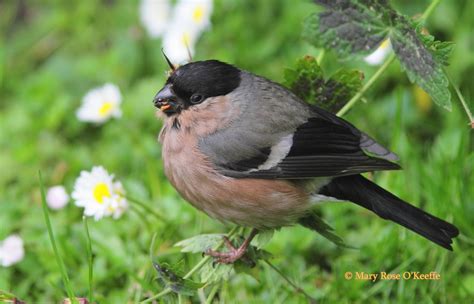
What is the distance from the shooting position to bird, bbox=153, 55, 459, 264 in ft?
9.18

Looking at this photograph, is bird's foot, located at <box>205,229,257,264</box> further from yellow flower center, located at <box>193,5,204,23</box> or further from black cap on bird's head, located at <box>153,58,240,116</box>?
yellow flower center, located at <box>193,5,204,23</box>

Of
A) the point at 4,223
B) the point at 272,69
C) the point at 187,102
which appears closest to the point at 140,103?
the point at 272,69

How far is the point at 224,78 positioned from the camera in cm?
293

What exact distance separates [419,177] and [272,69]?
1.35m

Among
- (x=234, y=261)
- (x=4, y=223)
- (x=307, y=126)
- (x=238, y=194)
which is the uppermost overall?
(x=307, y=126)

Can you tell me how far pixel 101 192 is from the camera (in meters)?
3.20

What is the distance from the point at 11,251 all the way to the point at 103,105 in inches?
36.6

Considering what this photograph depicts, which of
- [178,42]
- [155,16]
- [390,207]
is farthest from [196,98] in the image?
[155,16]

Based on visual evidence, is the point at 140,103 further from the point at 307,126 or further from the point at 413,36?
the point at 413,36

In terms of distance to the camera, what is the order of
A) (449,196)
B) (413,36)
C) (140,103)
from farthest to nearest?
(140,103) < (449,196) < (413,36)

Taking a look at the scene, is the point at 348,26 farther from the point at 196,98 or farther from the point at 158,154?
the point at 158,154

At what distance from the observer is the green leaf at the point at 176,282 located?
253 centimetres

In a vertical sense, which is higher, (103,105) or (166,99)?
(166,99)

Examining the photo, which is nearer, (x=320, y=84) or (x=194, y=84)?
(x=194, y=84)
